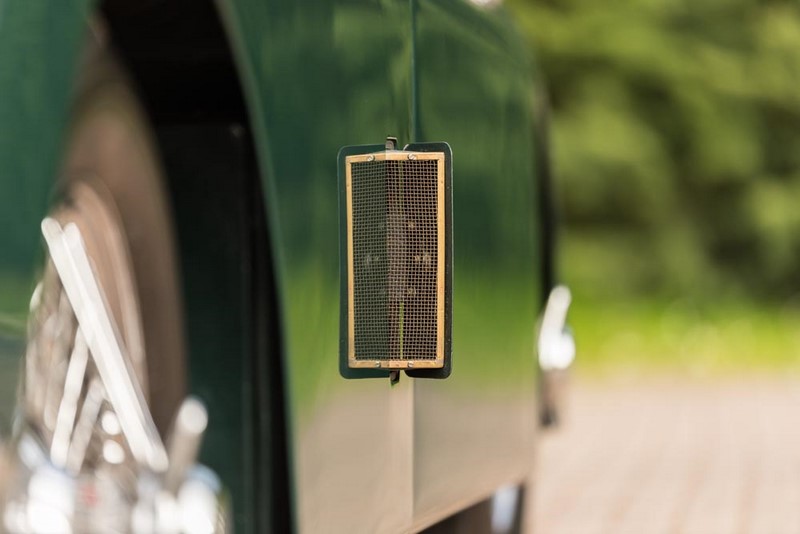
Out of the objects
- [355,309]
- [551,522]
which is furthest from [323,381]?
[551,522]

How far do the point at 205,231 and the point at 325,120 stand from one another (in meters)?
0.33

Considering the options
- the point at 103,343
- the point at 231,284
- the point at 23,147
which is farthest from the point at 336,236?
the point at 23,147

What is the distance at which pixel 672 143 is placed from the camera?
75.6 ft

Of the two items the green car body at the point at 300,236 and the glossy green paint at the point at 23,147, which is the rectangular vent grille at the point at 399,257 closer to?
the green car body at the point at 300,236

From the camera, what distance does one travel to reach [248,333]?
10.8ft

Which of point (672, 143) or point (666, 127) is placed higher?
point (666, 127)

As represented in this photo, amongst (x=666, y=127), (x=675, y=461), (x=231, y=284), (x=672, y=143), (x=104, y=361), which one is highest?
(x=666, y=127)

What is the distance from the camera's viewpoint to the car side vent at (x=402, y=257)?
298 cm

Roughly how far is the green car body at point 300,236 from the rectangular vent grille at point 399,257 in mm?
85

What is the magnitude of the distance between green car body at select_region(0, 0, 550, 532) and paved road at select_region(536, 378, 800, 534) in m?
3.66

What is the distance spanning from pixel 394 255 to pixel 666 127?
20.3 m

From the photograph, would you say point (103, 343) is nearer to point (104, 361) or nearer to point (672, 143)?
point (104, 361)

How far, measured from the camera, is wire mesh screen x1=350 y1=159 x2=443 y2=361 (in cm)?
299

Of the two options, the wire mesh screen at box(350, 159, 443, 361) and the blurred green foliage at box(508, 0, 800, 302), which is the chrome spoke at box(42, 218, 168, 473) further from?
the blurred green foliage at box(508, 0, 800, 302)
